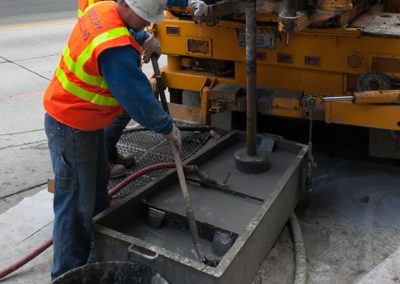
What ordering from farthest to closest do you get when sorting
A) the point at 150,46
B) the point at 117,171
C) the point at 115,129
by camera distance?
the point at 117,171 → the point at 115,129 → the point at 150,46

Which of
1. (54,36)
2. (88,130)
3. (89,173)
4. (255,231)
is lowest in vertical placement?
(54,36)

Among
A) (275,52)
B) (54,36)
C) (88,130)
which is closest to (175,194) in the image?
(88,130)

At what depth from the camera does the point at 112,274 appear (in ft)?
9.77

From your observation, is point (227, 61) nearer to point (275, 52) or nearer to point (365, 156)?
point (275, 52)

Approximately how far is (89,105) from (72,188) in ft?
1.60

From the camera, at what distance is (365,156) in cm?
493

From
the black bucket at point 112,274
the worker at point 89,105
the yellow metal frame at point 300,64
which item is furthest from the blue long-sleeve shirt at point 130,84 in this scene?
the yellow metal frame at point 300,64

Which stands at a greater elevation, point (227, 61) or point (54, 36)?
point (227, 61)

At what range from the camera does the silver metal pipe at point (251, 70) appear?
3.58 metres

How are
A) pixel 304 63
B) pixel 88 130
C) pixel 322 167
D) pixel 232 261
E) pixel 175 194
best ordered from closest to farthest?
1. pixel 232 261
2. pixel 88 130
3. pixel 175 194
4. pixel 304 63
5. pixel 322 167

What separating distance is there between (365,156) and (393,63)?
3.79 ft

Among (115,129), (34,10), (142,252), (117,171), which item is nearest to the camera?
(142,252)

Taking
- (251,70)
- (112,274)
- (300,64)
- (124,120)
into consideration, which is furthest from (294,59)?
(112,274)

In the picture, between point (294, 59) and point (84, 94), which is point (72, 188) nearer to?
point (84, 94)
